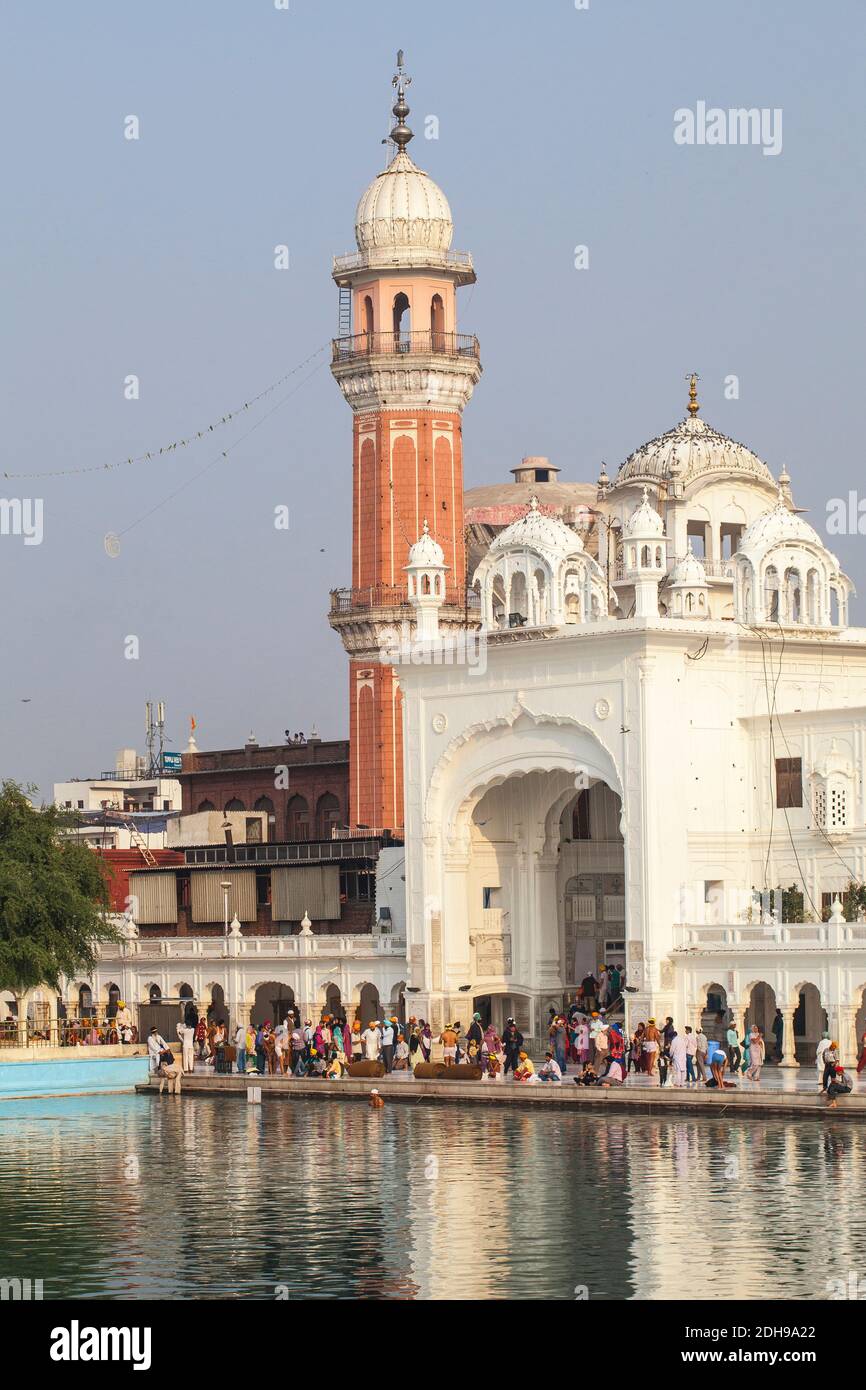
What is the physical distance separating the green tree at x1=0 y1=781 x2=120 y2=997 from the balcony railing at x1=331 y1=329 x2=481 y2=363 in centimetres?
1655

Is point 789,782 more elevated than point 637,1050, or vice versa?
point 789,782

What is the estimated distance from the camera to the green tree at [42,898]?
52.0m

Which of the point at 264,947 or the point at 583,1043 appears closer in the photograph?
the point at 583,1043

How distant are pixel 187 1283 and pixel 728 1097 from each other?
15305 mm

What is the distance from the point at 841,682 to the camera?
52.2 m

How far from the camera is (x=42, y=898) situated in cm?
5244

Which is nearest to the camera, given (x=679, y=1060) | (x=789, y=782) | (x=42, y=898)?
(x=679, y=1060)

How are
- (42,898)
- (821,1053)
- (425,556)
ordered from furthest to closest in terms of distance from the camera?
(425,556) → (42,898) → (821,1053)

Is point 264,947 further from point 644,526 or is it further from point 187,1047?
point 644,526

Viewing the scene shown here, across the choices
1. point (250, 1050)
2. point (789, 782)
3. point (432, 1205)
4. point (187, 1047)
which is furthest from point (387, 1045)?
point (432, 1205)

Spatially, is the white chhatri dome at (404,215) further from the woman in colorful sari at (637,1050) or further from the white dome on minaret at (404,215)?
the woman in colorful sari at (637,1050)

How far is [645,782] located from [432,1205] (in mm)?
16601

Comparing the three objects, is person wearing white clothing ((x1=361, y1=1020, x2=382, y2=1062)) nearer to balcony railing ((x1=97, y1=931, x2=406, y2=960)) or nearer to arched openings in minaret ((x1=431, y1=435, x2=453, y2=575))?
balcony railing ((x1=97, y1=931, x2=406, y2=960))
